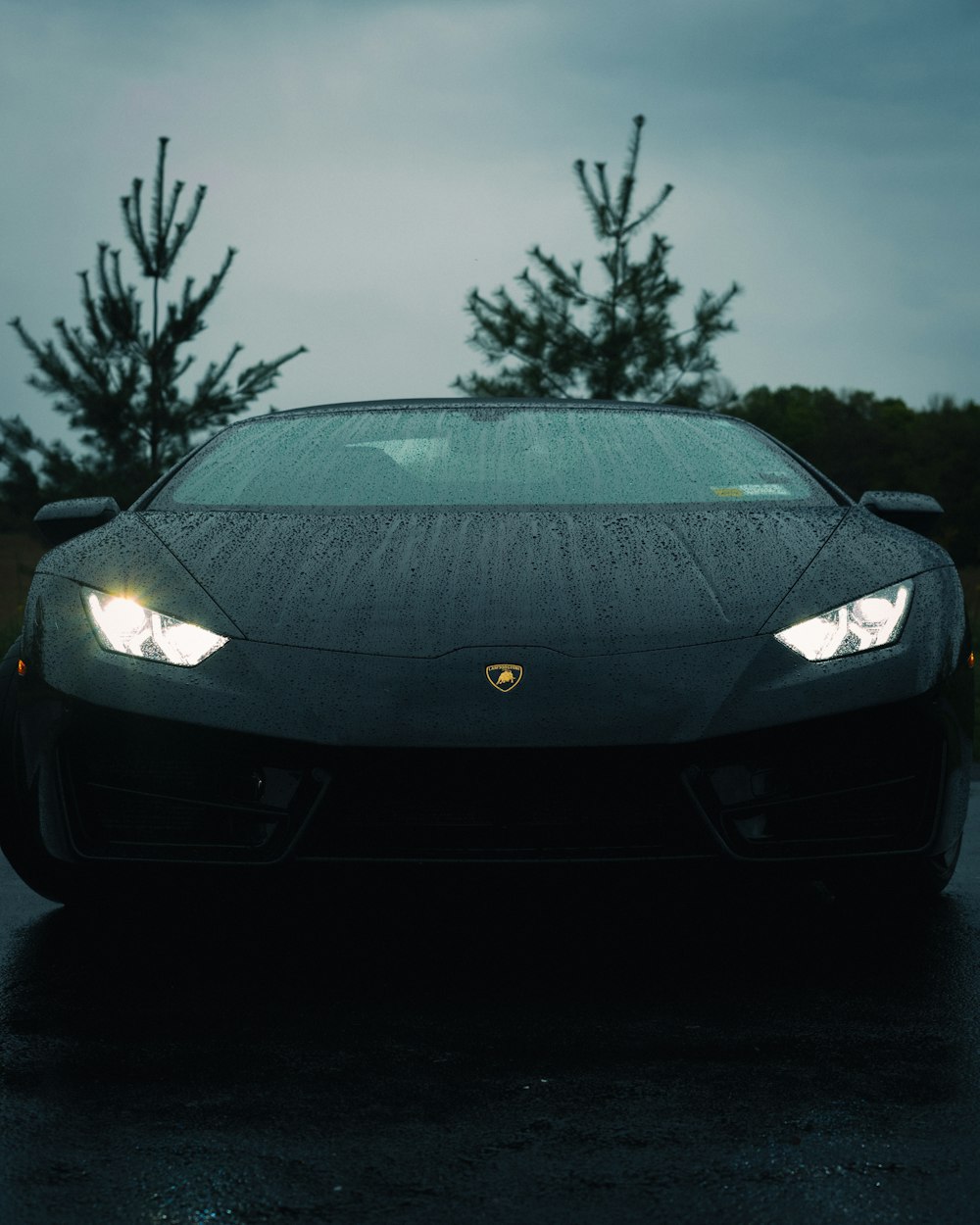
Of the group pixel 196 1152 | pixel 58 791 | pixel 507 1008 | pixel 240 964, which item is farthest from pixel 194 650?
pixel 196 1152

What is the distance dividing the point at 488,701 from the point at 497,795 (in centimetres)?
17

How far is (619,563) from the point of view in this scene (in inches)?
136

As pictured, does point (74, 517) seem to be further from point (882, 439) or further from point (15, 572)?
point (882, 439)

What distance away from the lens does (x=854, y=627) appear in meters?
3.30

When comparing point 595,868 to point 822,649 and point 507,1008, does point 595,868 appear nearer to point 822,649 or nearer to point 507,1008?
point 507,1008

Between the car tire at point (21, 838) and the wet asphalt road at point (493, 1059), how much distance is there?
17 cm

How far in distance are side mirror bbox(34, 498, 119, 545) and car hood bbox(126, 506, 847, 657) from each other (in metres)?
0.27

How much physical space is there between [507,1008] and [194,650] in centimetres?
91

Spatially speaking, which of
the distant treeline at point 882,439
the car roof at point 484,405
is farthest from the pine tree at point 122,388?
the car roof at point 484,405

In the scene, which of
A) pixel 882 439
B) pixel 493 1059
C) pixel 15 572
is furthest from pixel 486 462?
pixel 882 439

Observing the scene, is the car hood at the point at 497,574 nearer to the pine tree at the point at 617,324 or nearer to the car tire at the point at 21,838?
the car tire at the point at 21,838

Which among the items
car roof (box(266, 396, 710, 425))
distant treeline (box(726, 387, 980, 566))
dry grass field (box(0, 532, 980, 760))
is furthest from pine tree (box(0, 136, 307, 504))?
car roof (box(266, 396, 710, 425))

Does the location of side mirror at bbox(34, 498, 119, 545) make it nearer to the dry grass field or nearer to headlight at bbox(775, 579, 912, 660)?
headlight at bbox(775, 579, 912, 660)

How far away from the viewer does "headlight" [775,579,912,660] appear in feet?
10.6
